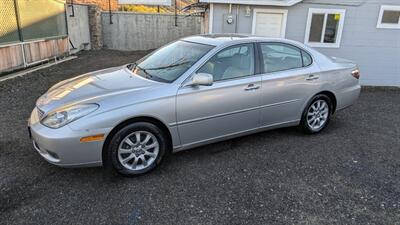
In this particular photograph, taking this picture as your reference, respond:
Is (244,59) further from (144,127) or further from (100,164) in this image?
(100,164)

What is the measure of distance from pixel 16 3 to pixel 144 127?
747cm

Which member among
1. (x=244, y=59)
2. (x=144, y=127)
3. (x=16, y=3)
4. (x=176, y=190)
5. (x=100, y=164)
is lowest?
(x=176, y=190)

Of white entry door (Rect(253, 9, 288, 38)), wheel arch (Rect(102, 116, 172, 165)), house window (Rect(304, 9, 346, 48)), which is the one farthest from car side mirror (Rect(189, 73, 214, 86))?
house window (Rect(304, 9, 346, 48))

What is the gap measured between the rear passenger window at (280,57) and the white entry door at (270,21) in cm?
423

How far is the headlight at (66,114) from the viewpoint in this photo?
3.02m

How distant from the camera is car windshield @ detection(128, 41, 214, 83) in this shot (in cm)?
368

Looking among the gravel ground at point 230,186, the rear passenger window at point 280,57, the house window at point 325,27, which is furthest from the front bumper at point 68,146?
the house window at point 325,27

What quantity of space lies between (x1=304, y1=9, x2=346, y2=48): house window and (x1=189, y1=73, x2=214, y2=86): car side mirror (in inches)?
247

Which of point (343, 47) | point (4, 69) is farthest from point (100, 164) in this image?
point (343, 47)

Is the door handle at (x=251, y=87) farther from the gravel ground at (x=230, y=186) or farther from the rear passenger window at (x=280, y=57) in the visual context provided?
the gravel ground at (x=230, y=186)

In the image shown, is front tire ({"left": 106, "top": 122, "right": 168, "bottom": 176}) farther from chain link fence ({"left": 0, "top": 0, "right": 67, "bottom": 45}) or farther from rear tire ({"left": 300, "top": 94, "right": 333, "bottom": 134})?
chain link fence ({"left": 0, "top": 0, "right": 67, "bottom": 45})

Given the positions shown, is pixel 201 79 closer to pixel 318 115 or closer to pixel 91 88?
pixel 91 88

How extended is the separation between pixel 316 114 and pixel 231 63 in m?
1.76

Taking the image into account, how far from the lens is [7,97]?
625 cm
